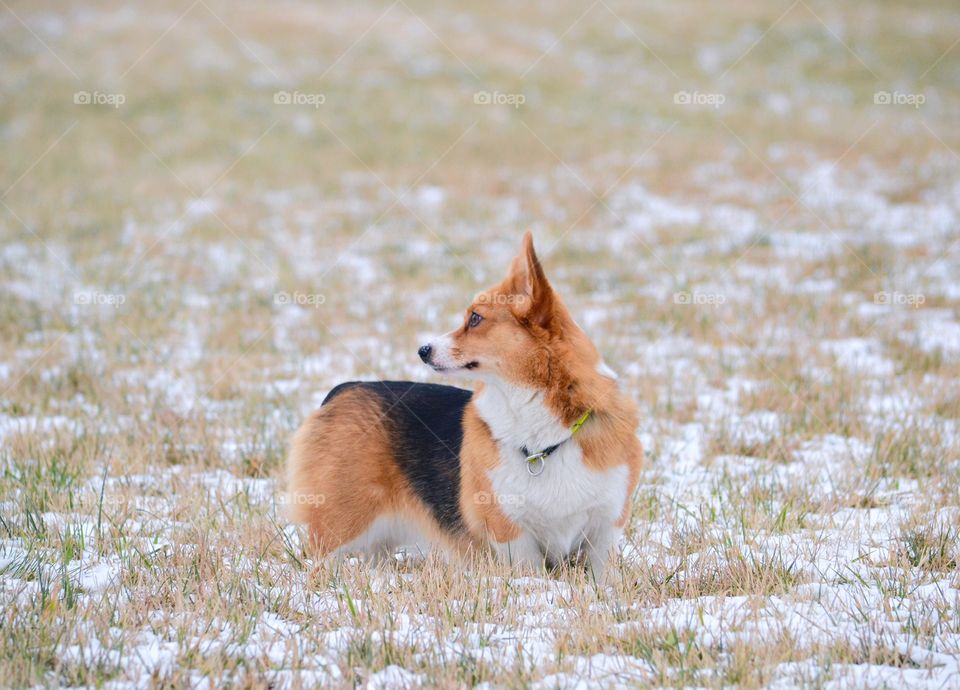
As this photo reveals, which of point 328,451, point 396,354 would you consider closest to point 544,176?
point 396,354

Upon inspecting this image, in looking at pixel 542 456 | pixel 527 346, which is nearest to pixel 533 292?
pixel 527 346

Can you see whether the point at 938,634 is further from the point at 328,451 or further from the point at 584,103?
the point at 584,103

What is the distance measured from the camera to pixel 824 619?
3504 mm

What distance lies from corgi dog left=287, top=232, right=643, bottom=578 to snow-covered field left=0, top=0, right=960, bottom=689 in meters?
0.25

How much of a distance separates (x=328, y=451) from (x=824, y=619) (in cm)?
246
